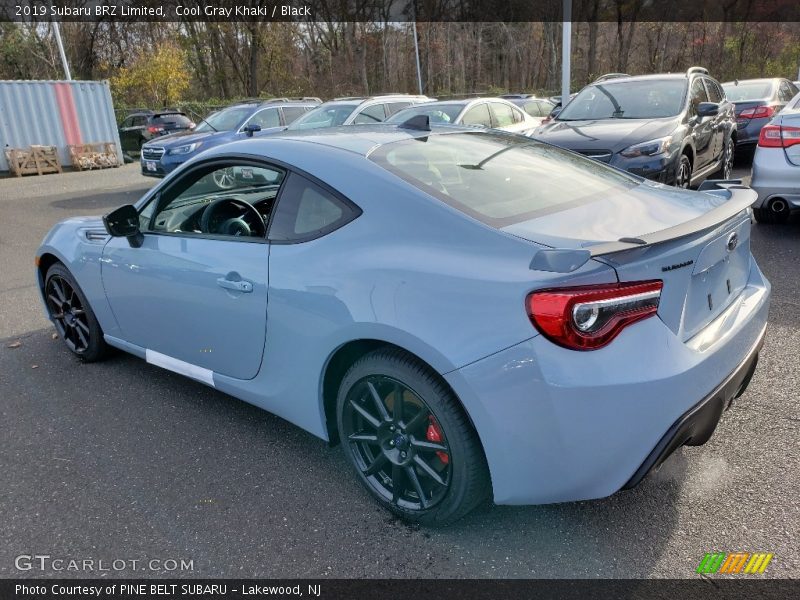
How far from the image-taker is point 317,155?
2.75m

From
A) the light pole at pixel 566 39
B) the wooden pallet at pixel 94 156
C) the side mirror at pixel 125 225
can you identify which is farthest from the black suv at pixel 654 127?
the wooden pallet at pixel 94 156

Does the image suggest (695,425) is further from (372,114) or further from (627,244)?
(372,114)

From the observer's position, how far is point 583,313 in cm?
194

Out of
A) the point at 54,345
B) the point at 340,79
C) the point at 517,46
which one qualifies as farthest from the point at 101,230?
the point at 517,46

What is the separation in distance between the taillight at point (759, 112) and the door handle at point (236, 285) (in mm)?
10945

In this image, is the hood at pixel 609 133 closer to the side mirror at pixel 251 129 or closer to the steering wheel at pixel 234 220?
the steering wheel at pixel 234 220

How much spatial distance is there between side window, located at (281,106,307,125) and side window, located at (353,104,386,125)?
255cm

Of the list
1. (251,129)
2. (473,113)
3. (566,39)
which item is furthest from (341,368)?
(566,39)

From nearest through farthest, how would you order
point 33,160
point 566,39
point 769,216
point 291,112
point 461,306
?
point 461,306 < point 769,216 < point 291,112 < point 566,39 < point 33,160

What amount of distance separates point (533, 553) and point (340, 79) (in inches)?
1742

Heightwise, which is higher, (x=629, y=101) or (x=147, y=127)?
(x=629, y=101)

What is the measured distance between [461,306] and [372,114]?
33.2 ft

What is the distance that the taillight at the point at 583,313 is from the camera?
194 centimetres

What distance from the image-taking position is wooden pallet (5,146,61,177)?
54.5 ft
